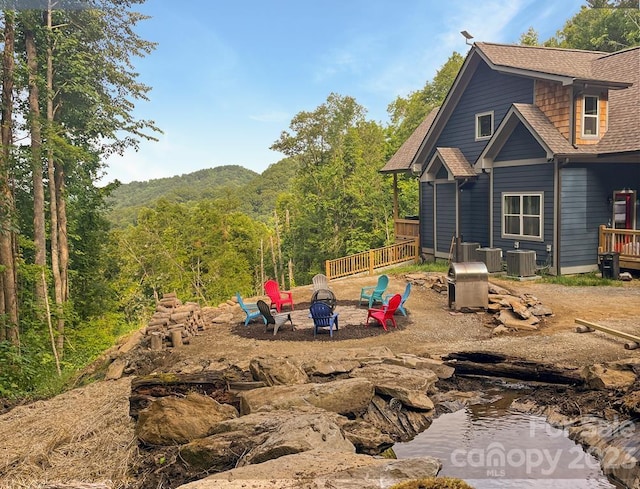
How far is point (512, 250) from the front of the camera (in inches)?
725

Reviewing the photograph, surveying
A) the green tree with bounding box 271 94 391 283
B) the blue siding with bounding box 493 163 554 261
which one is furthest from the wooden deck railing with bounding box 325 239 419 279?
the green tree with bounding box 271 94 391 283

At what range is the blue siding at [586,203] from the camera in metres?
16.5

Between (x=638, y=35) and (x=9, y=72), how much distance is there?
131 ft

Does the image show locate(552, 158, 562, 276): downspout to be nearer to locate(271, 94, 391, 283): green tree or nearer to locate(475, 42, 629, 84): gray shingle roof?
locate(475, 42, 629, 84): gray shingle roof

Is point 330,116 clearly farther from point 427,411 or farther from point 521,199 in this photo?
point 427,411

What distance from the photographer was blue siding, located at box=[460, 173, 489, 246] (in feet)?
66.2

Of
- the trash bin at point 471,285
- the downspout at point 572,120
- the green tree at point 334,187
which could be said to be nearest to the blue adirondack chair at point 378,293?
the trash bin at point 471,285

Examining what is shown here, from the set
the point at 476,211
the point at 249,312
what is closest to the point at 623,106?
the point at 476,211

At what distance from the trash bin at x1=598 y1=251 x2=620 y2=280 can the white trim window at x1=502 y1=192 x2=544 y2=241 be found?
2004 millimetres

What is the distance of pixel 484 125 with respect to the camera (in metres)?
20.6

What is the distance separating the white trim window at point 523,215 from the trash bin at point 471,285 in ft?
18.3

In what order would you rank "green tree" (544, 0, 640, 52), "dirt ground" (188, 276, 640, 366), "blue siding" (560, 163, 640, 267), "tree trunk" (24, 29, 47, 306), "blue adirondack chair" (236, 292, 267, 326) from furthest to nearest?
"green tree" (544, 0, 640, 52), "tree trunk" (24, 29, 47, 306), "blue siding" (560, 163, 640, 267), "blue adirondack chair" (236, 292, 267, 326), "dirt ground" (188, 276, 640, 366)

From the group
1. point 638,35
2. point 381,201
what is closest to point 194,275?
point 381,201

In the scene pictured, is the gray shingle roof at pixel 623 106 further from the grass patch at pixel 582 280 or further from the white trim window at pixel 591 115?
the grass patch at pixel 582 280
